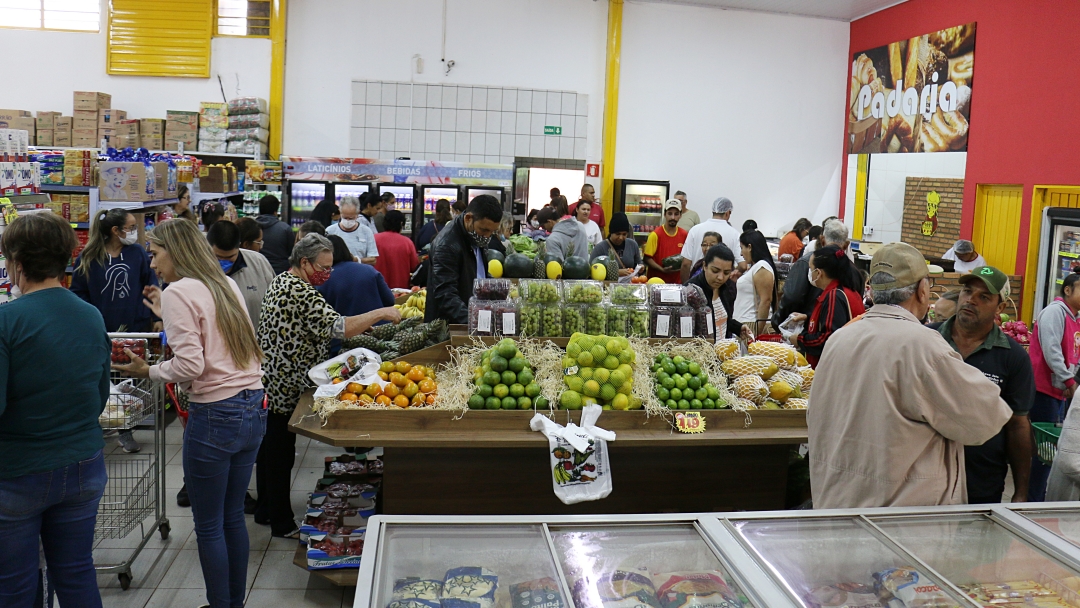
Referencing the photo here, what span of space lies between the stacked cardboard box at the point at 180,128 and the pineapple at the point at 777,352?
910cm

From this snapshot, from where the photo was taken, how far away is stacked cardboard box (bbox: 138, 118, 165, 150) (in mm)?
11031

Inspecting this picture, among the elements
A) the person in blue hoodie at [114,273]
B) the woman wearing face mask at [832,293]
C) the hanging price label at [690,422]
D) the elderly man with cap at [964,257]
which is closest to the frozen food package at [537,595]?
the hanging price label at [690,422]

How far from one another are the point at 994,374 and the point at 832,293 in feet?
6.40

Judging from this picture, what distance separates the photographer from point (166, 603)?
142 inches

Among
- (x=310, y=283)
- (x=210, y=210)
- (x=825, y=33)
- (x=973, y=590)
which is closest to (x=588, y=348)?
(x=310, y=283)

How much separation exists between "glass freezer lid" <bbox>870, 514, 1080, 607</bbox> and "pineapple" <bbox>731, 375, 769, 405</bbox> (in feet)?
5.09

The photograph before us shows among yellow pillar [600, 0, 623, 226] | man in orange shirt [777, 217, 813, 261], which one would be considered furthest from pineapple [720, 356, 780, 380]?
yellow pillar [600, 0, 623, 226]

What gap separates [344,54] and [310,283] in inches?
342

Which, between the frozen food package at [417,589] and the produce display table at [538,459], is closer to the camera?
the frozen food package at [417,589]

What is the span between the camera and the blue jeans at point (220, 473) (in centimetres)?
309

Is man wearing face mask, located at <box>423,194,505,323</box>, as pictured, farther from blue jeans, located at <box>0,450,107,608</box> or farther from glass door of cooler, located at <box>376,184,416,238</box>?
glass door of cooler, located at <box>376,184,416,238</box>

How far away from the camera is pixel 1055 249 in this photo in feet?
28.8

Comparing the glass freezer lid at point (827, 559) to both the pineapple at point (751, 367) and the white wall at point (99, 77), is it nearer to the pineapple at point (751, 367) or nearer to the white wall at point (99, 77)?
the pineapple at point (751, 367)

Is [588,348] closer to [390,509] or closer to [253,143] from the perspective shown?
[390,509]
